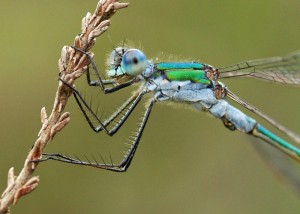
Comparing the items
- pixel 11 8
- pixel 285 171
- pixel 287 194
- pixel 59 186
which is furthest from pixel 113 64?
pixel 287 194

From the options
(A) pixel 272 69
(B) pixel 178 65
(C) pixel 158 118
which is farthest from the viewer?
(C) pixel 158 118

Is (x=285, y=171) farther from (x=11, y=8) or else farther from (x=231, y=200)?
(x=11, y=8)

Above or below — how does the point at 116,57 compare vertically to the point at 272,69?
below

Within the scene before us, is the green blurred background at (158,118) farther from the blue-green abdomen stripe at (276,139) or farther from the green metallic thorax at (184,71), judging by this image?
the green metallic thorax at (184,71)

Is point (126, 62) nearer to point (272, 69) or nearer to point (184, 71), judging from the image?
point (184, 71)

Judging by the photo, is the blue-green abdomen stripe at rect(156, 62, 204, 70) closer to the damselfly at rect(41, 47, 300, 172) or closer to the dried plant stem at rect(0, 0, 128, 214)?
the damselfly at rect(41, 47, 300, 172)

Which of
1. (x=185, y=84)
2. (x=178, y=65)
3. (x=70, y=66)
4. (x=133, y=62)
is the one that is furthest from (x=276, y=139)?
(x=70, y=66)

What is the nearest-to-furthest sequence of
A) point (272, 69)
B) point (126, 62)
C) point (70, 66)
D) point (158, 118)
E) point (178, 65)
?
point (70, 66) → point (126, 62) → point (178, 65) → point (272, 69) → point (158, 118)
